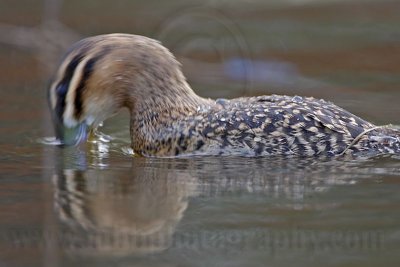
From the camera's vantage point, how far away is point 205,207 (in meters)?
6.73

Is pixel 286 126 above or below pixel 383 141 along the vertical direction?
above

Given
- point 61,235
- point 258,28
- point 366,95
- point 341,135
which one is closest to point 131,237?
point 61,235

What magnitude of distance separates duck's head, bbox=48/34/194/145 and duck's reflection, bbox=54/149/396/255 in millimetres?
528

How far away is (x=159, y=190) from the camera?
284 inches

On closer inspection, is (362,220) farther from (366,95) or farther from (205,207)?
(366,95)

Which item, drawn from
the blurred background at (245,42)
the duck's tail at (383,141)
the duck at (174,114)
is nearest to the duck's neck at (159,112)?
the duck at (174,114)

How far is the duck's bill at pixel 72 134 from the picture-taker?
8.65 meters

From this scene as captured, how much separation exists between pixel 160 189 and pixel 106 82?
162 cm

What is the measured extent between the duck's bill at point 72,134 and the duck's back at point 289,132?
3.12 ft

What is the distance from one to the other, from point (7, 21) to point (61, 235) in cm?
724

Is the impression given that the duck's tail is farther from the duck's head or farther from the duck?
the duck's head

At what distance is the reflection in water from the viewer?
20.1ft

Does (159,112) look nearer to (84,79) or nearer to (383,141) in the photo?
(84,79)

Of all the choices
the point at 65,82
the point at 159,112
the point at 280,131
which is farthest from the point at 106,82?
the point at 280,131
